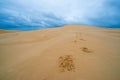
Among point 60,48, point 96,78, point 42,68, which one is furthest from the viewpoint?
point 60,48

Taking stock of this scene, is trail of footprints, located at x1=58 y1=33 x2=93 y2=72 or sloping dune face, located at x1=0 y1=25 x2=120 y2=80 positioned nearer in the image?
sloping dune face, located at x1=0 y1=25 x2=120 y2=80

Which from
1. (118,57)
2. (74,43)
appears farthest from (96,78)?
(74,43)

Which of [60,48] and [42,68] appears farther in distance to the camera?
[60,48]

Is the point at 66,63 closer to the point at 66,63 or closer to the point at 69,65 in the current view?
the point at 66,63

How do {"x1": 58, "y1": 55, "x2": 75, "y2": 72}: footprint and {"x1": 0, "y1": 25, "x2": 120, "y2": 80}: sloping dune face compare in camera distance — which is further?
{"x1": 58, "y1": 55, "x2": 75, "y2": 72}: footprint

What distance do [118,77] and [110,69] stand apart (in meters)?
0.26

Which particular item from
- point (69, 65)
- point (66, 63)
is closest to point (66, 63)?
point (66, 63)

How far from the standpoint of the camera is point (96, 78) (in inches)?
91.9

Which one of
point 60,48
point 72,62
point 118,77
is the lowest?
point 118,77

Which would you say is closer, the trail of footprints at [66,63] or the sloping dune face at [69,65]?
the sloping dune face at [69,65]

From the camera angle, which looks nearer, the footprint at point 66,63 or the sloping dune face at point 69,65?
the sloping dune face at point 69,65

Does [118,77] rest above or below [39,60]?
below

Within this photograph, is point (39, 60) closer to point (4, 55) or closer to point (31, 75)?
point (31, 75)

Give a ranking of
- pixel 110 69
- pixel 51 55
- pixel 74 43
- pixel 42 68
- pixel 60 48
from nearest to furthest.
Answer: pixel 110 69 < pixel 42 68 < pixel 51 55 < pixel 60 48 < pixel 74 43
